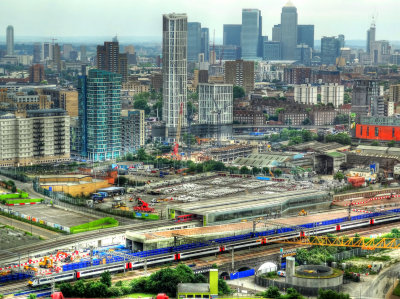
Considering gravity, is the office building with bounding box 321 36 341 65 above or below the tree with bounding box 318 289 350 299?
above

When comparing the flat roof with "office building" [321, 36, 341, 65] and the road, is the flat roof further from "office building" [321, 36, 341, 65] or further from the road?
"office building" [321, 36, 341, 65]

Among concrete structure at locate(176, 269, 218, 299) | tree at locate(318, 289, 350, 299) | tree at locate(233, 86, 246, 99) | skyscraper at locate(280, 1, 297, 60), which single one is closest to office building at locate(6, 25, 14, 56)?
tree at locate(233, 86, 246, 99)

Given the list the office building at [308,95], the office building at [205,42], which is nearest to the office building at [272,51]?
the office building at [205,42]

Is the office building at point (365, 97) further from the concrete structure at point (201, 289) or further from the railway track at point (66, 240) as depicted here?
the concrete structure at point (201, 289)

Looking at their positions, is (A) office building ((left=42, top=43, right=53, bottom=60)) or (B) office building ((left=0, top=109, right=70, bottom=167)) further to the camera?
(A) office building ((left=42, top=43, right=53, bottom=60))

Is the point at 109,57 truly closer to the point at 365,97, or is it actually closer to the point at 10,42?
the point at 10,42

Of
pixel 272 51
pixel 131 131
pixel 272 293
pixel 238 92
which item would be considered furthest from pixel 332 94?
pixel 272 51
